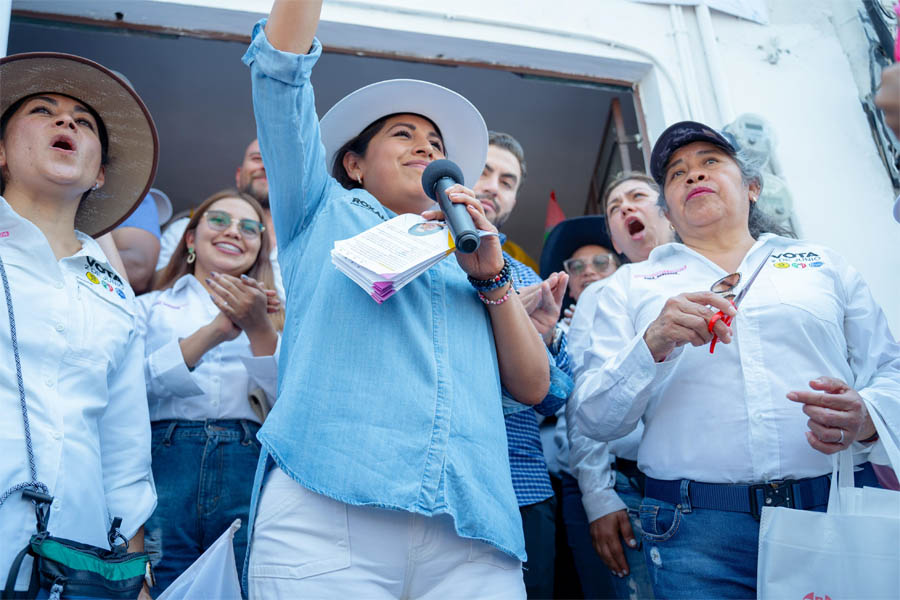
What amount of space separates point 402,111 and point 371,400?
101cm

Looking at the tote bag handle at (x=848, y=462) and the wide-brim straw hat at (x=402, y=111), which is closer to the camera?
the tote bag handle at (x=848, y=462)

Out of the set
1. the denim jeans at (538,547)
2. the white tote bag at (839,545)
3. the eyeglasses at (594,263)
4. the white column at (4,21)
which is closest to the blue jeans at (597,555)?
the denim jeans at (538,547)

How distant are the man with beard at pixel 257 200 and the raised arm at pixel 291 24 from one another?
4.84ft

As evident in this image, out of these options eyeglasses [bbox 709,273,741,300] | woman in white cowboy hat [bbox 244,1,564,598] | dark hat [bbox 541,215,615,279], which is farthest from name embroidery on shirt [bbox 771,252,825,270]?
dark hat [bbox 541,215,615,279]

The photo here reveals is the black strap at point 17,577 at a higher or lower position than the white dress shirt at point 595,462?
lower

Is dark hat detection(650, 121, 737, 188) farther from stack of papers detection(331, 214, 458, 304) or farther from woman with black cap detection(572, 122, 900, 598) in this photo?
stack of papers detection(331, 214, 458, 304)

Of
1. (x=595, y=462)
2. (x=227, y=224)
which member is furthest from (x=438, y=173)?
(x=227, y=224)

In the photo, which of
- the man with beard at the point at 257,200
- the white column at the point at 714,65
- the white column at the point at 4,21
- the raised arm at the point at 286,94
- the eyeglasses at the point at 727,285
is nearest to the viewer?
the raised arm at the point at 286,94

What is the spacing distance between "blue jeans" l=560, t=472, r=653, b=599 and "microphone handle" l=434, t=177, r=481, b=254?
1247 mm

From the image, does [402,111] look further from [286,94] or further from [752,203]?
[752,203]

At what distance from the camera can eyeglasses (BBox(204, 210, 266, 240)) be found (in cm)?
292

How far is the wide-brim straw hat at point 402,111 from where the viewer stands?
2.07 metres

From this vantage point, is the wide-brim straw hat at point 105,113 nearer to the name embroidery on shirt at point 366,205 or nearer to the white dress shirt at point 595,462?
the name embroidery on shirt at point 366,205

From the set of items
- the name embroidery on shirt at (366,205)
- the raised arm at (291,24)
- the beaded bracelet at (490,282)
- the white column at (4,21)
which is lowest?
the beaded bracelet at (490,282)
